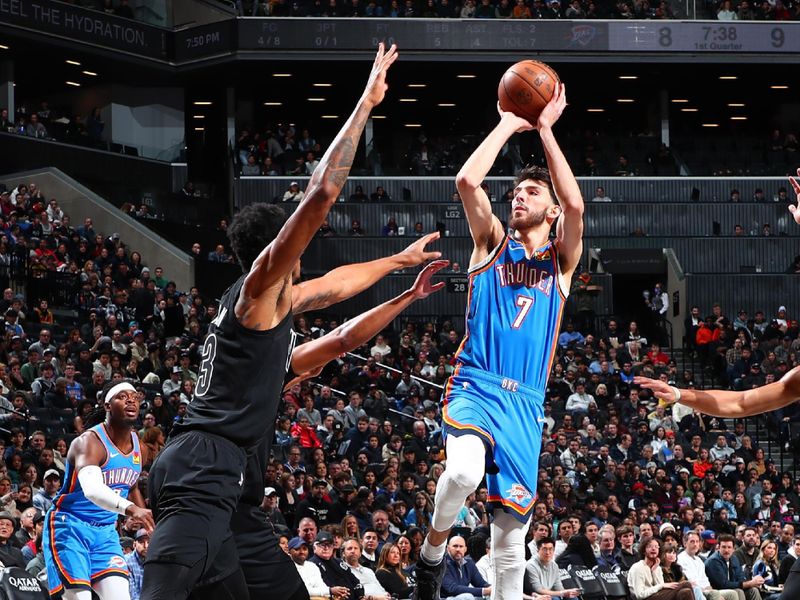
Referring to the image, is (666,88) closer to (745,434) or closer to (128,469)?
(745,434)

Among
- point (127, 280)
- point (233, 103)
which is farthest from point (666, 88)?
point (127, 280)

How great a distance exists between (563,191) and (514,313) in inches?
31.0

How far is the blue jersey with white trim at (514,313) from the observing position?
25.5ft

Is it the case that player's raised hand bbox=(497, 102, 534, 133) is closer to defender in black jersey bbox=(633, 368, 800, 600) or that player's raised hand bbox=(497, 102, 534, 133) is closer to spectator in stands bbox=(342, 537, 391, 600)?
defender in black jersey bbox=(633, 368, 800, 600)

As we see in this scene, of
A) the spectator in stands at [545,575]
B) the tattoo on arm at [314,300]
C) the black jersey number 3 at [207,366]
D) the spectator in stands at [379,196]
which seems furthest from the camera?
the spectator in stands at [379,196]

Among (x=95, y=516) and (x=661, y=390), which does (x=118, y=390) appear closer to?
(x=95, y=516)

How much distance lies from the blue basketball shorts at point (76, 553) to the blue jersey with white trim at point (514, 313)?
10.1 ft

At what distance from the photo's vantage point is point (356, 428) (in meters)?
20.3

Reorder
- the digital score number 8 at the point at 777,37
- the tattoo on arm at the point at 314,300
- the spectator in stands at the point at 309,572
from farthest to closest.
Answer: the digital score number 8 at the point at 777,37 < the spectator in stands at the point at 309,572 < the tattoo on arm at the point at 314,300

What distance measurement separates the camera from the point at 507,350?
778 centimetres

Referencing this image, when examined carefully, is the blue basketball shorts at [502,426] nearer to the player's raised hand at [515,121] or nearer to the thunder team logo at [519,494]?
the thunder team logo at [519,494]

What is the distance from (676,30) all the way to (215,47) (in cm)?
1312

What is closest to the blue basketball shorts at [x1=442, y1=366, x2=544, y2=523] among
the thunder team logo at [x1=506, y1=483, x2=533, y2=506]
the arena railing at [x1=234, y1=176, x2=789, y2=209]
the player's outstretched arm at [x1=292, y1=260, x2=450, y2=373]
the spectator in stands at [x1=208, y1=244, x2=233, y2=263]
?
the thunder team logo at [x1=506, y1=483, x2=533, y2=506]

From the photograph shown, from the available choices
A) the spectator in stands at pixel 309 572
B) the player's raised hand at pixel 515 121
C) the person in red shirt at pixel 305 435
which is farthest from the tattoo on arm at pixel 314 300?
the person in red shirt at pixel 305 435
